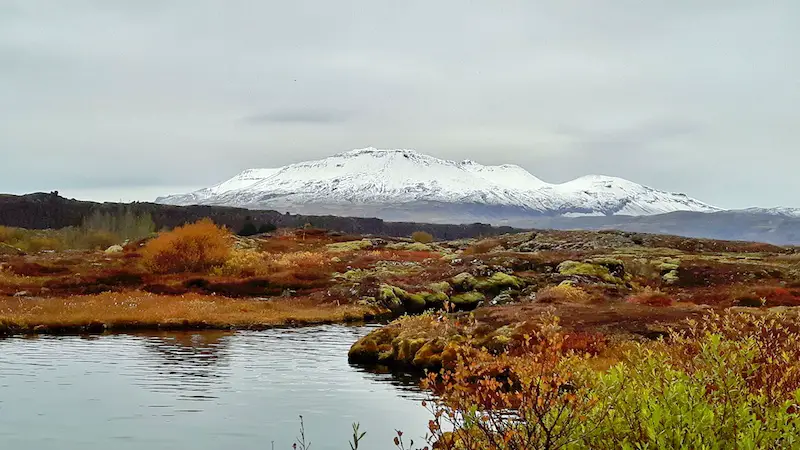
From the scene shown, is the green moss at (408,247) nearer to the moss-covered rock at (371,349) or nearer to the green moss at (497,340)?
the moss-covered rock at (371,349)

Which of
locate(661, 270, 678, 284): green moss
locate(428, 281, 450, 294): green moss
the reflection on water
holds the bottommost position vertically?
the reflection on water

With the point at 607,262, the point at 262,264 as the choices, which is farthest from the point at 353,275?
the point at 607,262

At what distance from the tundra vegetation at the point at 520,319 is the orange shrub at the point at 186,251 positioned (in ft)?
0.42

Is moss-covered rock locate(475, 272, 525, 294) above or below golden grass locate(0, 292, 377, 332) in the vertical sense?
above

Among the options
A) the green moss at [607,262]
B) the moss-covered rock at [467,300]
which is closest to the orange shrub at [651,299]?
the moss-covered rock at [467,300]

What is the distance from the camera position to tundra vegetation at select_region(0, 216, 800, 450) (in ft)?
Result: 27.8

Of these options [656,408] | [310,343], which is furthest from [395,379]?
[656,408]

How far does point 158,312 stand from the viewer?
147 ft

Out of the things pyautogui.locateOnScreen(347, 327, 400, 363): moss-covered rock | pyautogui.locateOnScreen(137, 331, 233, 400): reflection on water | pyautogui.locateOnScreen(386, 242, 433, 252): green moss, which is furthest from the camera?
pyautogui.locateOnScreen(386, 242, 433, 252): green moss

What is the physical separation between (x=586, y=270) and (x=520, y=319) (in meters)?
28.8

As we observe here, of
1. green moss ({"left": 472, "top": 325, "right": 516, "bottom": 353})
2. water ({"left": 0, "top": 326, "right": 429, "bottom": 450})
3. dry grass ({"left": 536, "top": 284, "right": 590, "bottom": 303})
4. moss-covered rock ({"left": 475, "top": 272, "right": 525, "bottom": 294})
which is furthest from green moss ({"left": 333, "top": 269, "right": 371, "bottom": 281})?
green moss ({"left": 472, "top": 325, "right": 516, "bottom": 353})

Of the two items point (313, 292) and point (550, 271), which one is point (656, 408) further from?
point (550, 271)

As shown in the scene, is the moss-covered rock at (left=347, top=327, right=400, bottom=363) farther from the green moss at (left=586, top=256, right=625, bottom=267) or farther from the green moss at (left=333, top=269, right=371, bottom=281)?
the green moss at (left=586, top=256, right=625, bottom=267)

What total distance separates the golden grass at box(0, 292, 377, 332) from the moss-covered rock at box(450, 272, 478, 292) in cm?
1062
